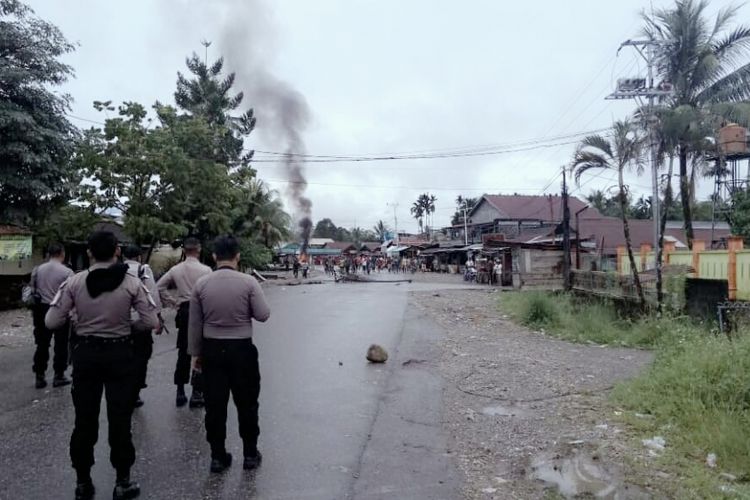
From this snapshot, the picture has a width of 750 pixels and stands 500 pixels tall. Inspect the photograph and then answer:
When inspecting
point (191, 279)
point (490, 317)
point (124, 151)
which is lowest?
point (490, 317)

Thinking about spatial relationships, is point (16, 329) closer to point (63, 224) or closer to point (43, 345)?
point (63, 224)

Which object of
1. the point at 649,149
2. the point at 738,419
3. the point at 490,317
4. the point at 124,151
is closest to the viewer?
the point at 738,419

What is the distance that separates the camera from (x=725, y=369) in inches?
213

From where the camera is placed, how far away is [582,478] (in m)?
3.92

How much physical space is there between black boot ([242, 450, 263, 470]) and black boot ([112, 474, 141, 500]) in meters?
0.71

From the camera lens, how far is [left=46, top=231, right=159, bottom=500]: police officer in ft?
11.7

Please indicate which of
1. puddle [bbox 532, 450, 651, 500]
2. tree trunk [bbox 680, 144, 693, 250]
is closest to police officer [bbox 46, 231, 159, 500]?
puddle [bbox 532, 450, 651, 500]

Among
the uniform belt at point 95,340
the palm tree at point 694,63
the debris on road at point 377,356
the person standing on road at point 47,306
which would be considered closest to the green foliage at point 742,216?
the palm tree at point 694,63

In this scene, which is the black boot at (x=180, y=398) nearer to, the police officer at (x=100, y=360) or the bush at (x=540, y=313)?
the police officer at (x=100, y=360)

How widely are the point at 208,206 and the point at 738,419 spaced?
16.6 metres

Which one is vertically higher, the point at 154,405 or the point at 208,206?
the point at 208,206

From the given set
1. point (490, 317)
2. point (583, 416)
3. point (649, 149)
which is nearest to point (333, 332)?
point (490, 317)

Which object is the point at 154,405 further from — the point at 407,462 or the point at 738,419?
the point at 738,419

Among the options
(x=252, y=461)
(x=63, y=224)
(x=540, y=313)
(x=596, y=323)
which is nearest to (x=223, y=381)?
(x=252, y=461)
